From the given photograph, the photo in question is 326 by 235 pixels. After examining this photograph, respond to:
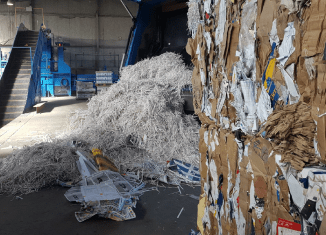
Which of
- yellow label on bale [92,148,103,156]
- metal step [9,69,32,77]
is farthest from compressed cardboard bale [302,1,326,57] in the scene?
metal step [9,69,32,77]

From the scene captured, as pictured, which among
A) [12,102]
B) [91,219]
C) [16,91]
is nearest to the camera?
[91,219]

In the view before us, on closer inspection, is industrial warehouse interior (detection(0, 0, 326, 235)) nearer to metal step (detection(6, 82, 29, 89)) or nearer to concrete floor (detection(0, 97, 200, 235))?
concrete floor (detection(0, 97, 200, 235))

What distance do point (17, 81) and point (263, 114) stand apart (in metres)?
8.21

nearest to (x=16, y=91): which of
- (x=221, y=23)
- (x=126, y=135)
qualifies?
(x=126, y=135)

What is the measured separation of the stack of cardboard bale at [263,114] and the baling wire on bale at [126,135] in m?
1.96

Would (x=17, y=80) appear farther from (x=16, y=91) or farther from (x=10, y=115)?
(x=10, y=115)

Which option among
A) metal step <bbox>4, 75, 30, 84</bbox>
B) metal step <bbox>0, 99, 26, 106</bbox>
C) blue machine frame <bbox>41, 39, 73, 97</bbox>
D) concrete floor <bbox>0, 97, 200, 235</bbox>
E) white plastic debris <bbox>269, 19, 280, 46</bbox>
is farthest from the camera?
blue machine frame <bbox>41, 39, 73, 97</bbox>

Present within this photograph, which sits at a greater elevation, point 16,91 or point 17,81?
point 17,81

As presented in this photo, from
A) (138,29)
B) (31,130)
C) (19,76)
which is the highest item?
(138,29)

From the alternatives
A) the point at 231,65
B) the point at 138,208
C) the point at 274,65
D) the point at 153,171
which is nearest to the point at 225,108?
the point at 231,65

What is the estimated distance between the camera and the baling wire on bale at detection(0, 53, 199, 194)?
2645 mm

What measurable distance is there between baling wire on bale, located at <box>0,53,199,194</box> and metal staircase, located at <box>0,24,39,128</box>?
3.22 m

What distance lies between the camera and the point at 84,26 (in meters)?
15.2

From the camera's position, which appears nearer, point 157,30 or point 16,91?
point 157,30
